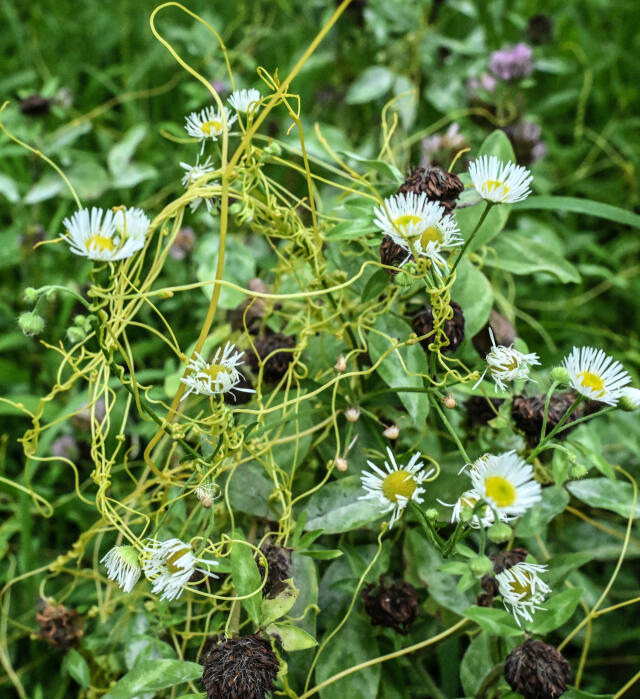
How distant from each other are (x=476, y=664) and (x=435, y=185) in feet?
1.48

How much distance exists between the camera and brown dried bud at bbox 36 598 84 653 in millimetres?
778

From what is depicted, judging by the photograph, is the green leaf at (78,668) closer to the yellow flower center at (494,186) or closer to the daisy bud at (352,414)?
the daisy bud at (352,414)

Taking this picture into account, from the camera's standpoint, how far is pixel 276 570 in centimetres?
66

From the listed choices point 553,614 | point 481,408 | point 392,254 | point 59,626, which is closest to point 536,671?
point 553,614

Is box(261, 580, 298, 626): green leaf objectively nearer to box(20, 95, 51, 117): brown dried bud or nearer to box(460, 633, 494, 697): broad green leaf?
box(460, 633, 494, 697): broad green leaf

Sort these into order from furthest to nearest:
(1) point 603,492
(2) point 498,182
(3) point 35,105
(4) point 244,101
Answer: (3) point 35,105
(1) point 603,492
(4) point 244,101
(2) point 498,182

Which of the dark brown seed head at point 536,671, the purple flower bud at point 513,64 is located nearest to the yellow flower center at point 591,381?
the dark brown seed head at point 536,671

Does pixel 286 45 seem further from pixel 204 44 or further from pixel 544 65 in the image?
Answer: pixel 544 65

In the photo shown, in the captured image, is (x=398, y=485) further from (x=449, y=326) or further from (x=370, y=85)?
(x=370, y=85)

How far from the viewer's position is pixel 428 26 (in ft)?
4.75

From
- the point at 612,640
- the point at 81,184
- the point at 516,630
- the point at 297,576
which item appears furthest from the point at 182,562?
the point at 81,184

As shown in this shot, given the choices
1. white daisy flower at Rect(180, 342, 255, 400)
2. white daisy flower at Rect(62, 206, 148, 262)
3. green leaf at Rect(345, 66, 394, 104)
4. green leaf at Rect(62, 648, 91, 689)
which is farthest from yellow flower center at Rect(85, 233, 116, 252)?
green leaf at Rect(345, 66, 394, 104)

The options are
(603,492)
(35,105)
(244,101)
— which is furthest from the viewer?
(35,105)

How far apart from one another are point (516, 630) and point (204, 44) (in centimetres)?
122
